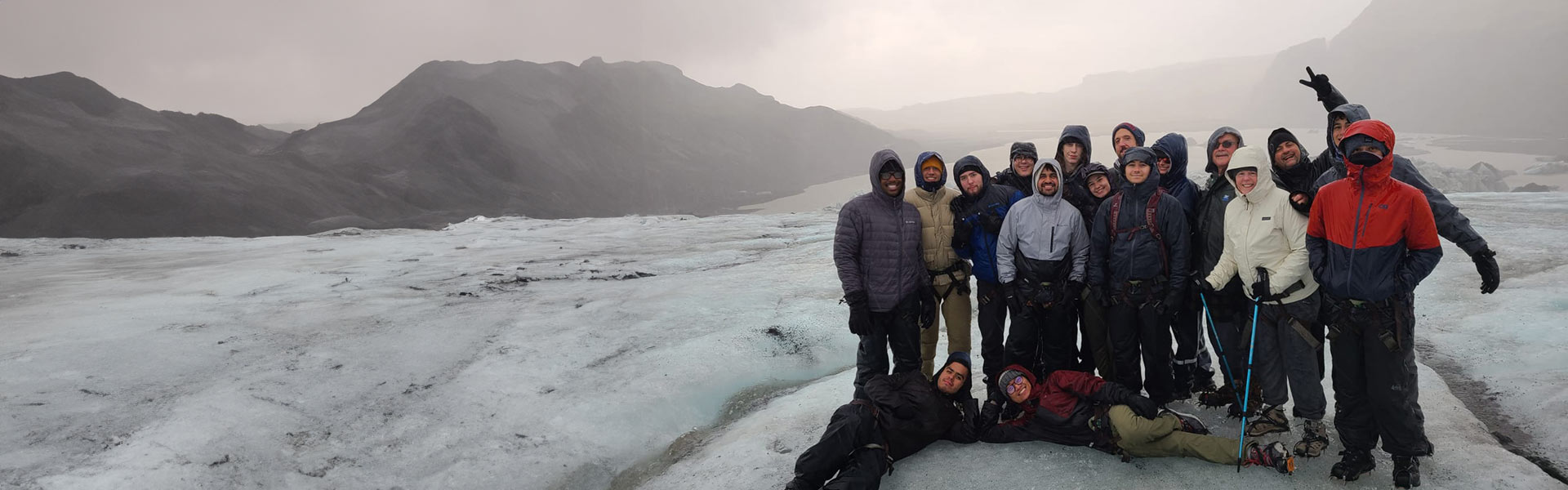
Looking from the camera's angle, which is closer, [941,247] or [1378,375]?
[1378,375]

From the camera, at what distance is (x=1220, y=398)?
19.1 feet

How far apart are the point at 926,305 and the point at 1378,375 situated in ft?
10.2

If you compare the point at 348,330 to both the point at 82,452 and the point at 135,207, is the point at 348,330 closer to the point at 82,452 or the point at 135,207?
the point at 82,452

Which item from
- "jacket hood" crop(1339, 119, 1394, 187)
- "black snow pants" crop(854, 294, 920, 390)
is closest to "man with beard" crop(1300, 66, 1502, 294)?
"jacket hood" crop(1339, 119, 1394, 187)

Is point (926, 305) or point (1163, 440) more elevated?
point (926, 305)

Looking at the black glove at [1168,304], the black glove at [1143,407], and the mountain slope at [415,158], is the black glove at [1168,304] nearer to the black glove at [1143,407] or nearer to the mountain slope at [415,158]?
the black glove at [1143,407]

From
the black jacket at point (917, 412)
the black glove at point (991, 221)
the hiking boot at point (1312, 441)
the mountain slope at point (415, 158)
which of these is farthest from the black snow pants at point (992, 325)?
the mountain slope at point (415, 158)

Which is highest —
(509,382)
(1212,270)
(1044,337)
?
(1212,270)

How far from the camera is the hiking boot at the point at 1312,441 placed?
4617 mm

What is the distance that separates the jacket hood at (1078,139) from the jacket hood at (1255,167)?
5.04 ft

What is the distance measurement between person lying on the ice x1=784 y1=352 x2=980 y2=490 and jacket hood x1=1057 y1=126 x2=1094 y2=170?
228cm

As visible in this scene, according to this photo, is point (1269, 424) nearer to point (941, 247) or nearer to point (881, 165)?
point (941, 247)

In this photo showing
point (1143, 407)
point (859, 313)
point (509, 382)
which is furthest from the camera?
point (509, 382)

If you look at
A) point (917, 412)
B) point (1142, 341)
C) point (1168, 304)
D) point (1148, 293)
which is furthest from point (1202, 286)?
point (917, 412)
